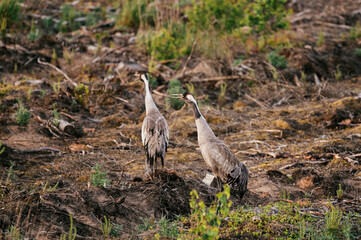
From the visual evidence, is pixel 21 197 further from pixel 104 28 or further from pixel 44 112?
pixel 104 28

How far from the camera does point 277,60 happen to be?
534 inches

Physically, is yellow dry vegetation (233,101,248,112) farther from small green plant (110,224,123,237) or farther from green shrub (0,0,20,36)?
green shrub (0,0,20,36)

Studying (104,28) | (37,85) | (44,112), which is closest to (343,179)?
(44,112)

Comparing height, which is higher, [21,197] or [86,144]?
[21,197]

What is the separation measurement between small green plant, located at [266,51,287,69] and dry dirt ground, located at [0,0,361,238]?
8.5 inches

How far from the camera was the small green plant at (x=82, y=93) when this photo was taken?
420 inches

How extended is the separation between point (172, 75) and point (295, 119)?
4.14 meters

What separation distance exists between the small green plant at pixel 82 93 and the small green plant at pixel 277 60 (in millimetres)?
5968

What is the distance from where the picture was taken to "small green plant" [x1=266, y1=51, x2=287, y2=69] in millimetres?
13453

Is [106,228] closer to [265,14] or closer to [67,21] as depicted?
[265,14]

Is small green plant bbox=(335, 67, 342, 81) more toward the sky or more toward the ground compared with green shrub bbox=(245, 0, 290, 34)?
more toward the ground

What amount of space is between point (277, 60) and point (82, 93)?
20.5ft

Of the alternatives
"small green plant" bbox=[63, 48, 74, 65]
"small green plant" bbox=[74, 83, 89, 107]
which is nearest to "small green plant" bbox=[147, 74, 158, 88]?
"small green plant" bbox=[74, 83, 89, 107]

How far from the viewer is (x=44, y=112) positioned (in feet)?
32.6
